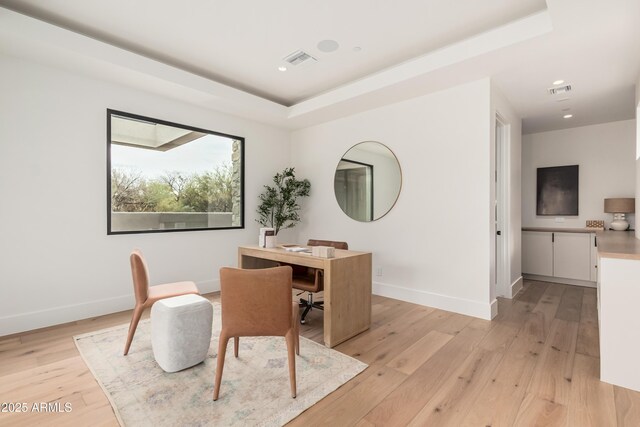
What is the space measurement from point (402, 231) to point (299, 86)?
2.37 m

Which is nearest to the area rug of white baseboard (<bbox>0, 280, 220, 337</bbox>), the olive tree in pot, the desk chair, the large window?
the desk chair

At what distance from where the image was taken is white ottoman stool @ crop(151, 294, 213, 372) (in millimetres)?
2197

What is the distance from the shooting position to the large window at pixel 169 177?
3.59 meters

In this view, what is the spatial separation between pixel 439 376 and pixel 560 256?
13.1 ft

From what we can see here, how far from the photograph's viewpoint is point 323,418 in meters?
1.74

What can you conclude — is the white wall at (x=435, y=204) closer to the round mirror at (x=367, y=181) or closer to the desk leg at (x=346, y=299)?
the round mirror at (x=367, y=181)

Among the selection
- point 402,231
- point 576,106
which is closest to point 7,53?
point 402,231

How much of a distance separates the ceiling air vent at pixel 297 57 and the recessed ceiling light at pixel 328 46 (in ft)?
0.64

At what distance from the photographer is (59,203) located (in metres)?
3.18

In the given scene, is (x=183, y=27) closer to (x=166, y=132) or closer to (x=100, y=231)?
(x=166, y=132)

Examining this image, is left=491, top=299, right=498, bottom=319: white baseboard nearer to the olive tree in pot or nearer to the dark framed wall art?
the dark framed wall art

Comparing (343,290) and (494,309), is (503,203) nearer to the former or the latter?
(494,309)

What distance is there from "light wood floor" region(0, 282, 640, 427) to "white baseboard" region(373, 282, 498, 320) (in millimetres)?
126

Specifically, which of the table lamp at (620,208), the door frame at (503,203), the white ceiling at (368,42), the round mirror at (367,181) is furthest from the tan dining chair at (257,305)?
the table lamp at (620,208)
